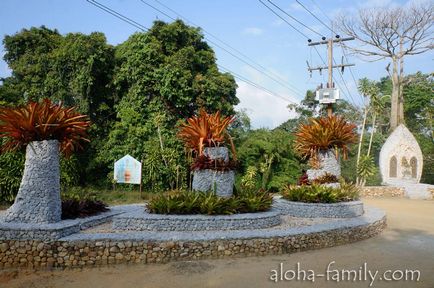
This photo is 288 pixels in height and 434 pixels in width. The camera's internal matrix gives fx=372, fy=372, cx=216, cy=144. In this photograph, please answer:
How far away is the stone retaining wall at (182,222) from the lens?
8.01 m

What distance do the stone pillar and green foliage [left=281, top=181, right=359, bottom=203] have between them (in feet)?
21.8

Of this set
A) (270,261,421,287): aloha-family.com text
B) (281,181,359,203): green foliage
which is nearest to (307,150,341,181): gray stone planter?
(281,181,359,203): green foliage

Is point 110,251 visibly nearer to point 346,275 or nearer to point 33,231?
point 33,231

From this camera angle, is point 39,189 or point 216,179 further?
point 216,179

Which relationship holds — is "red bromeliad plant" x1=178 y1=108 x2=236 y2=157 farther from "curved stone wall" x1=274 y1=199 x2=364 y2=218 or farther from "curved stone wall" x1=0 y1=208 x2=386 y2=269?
"curved stone wall" x1=0 y1=208 x2=386 y2=269

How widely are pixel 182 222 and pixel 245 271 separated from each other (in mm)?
2106

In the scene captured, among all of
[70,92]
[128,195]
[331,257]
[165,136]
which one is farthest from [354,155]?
[331,257]

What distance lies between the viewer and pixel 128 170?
15.4m

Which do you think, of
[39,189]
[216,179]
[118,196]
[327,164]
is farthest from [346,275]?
[118,196]

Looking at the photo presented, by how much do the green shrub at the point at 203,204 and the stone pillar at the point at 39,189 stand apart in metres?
2.14

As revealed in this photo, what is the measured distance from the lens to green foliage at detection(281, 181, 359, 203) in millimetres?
10891

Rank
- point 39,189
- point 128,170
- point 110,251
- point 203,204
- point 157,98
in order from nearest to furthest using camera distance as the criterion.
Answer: point 110,251 < point 39,189 < point 203,204 < point 128,170 < point 157,98

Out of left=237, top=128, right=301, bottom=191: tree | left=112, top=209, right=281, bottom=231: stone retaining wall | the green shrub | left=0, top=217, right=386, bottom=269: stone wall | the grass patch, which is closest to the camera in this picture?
left=0, top=217, right=386, bottom=269: stone wall

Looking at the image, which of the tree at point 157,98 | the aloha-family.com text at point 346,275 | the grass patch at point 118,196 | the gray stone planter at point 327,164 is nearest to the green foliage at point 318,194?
the gray stone planter at point 327,164
